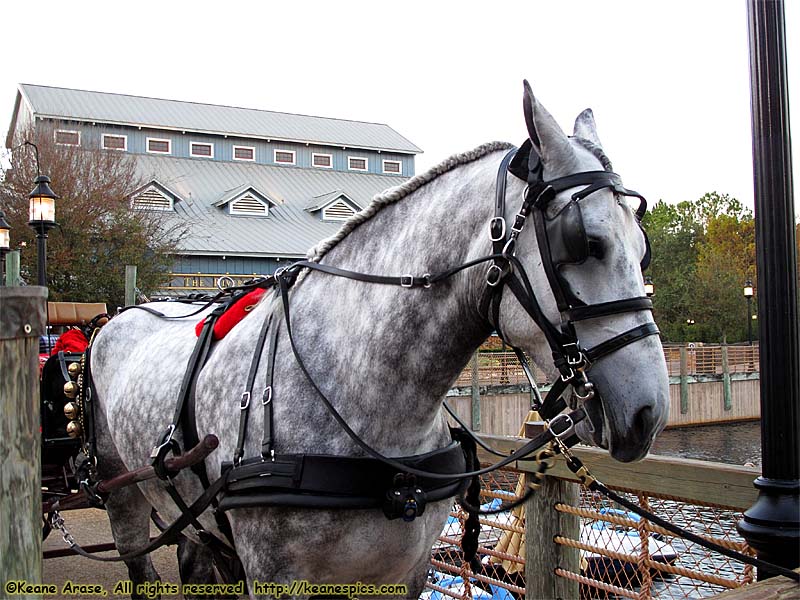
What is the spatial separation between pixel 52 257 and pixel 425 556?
70.1ft

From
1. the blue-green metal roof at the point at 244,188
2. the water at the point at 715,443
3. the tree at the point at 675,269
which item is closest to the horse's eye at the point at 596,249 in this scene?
the water at the point at 715,443

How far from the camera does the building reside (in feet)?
104

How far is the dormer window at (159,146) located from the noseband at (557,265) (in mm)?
38595

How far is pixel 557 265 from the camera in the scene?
2131 millimetres

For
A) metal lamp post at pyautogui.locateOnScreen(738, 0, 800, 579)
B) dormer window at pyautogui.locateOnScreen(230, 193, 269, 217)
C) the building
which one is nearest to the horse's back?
metal lamp post at pyautogui.locateOnScreen(738, 0, 800, 579)

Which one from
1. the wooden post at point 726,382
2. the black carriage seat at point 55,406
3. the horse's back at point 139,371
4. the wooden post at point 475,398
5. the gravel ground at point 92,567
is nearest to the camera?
the horse's back at point 139,371

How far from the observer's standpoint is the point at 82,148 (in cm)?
2564

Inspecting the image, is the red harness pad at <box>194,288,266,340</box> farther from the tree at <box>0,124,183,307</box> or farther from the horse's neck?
the tree at <box>0,124,183,307</box>

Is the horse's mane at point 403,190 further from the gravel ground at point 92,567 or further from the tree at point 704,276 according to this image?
the tree at point 704,276

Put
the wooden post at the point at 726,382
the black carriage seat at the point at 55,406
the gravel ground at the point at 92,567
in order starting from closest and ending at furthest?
the black carriage seat at the point at 55,406 < the gravel ground at the point at 92,567 < the wooden post at the point at 726,382

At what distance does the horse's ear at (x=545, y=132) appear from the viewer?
2.21m

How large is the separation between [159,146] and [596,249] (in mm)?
39102

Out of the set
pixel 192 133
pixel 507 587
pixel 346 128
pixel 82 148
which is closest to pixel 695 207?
pixel 346 128

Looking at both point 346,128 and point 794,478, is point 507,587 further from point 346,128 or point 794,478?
point 346,128
